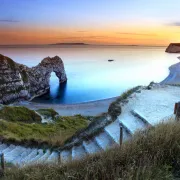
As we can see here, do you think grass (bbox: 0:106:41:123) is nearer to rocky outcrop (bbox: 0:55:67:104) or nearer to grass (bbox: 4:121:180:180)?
rocky outcrop (bbox: 0:55:67:104)

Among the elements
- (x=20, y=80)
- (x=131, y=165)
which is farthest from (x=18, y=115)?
(x=20, y=80)

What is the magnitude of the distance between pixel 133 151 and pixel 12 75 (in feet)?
177

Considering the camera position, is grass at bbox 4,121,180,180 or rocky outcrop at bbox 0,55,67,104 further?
rocky outcrop at bbox 0,55,67,104

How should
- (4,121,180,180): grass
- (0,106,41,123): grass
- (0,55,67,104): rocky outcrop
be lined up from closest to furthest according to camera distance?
(4,121,180,180): grass
(0,106,41,123): grass
(0,55,67,104): rocky outcrop

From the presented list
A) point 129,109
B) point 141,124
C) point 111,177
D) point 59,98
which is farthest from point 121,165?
point 59,98

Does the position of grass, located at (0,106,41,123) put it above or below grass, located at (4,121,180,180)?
below

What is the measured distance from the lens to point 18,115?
28422mm

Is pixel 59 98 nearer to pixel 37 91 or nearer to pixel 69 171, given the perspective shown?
pixel 37 91

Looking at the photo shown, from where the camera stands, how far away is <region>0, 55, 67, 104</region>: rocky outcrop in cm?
5241

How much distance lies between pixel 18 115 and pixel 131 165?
84.3 ft

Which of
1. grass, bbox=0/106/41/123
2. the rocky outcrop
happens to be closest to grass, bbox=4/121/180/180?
grass, bbox=0/106/41/123

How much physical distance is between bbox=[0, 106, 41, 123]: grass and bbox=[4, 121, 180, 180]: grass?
22.9 m

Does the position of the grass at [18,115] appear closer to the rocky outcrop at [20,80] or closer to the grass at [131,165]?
the rocky outcrop at [20,80]

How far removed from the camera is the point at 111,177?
13.5ft
